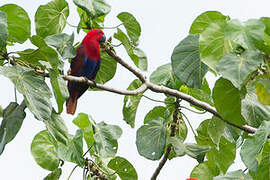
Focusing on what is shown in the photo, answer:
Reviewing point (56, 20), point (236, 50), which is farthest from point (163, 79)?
point (236, 50)

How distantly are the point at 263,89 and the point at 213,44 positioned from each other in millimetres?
273

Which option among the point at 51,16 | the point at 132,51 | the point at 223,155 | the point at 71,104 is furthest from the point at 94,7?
the point at 71,104

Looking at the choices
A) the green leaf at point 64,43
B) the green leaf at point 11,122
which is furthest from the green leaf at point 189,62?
the green leaf at point 11,122

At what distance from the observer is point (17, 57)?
192cm

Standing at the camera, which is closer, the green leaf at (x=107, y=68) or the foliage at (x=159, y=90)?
the foliage at (x=159, y=90)

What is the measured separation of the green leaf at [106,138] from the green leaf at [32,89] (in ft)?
2.81

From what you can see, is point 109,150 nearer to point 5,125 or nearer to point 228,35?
point 5,125

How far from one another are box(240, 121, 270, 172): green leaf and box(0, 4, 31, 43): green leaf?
1098 mm

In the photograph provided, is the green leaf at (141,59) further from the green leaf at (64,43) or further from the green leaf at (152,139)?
the green leaf at (64,43)

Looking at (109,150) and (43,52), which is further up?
(43,52)

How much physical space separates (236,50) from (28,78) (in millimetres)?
830

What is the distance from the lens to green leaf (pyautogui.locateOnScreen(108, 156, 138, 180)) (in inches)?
111

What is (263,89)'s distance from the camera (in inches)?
74.6

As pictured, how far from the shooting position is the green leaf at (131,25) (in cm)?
277
